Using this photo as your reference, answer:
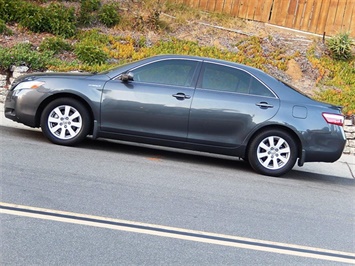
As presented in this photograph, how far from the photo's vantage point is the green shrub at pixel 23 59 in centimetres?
Result: 1216

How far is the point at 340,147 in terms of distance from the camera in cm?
906

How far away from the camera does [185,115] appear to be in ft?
29.5

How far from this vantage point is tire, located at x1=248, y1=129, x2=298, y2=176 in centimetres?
903

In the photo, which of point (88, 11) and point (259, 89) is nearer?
point (259, 89)

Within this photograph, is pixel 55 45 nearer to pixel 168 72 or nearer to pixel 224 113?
pixel 168 72

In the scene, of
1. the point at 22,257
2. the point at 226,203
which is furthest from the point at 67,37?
the point at 22,257

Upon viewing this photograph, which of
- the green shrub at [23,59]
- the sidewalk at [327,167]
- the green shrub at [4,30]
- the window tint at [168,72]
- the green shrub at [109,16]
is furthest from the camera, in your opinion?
the green shrub at [109,16]

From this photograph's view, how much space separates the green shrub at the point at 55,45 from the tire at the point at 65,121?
163 inches

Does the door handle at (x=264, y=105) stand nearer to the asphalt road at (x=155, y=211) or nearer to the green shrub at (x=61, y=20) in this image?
the asphalt road at (x=155, y=211)

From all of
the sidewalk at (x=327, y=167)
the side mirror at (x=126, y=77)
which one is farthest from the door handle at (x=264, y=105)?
the side mirror at (x=126, y=77)

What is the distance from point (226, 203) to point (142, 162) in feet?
6.29

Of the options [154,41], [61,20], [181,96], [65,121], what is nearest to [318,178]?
[181,96]

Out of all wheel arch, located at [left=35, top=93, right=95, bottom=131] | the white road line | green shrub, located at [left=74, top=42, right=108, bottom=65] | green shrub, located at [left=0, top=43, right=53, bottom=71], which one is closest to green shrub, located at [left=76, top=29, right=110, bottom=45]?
green shrub, located at [left=74, top=42, right=108, bottom=65]

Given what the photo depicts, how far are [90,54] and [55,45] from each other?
2.61ft
